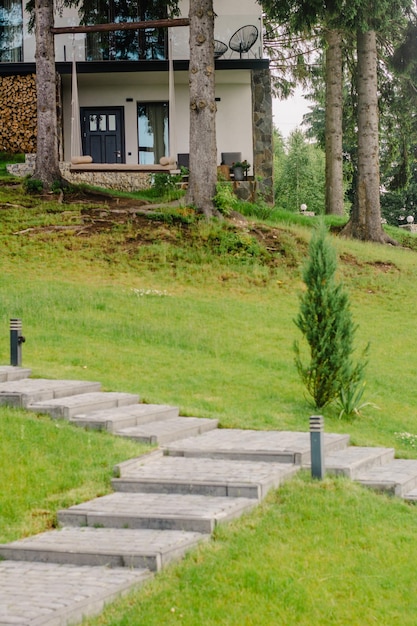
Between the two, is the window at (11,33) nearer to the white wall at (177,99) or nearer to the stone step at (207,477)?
the white wall at (177,99)

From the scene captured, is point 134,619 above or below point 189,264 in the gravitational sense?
below

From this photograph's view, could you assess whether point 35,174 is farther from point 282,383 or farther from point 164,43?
point 282,383

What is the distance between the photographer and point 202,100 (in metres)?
20.2

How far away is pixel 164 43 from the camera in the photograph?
28.7 metres

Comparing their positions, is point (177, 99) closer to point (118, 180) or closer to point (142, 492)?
point (118, 180)

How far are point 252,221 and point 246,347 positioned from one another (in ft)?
27.1

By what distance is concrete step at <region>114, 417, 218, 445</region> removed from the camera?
860cm

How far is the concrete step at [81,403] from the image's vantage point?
357 inches

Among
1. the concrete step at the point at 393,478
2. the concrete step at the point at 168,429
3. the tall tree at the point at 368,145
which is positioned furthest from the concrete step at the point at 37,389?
the tall tree at the point at 368,145

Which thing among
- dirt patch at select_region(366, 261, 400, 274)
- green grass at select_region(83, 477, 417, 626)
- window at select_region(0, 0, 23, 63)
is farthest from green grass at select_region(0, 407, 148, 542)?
window at select_region(0, 0, 23, 63)

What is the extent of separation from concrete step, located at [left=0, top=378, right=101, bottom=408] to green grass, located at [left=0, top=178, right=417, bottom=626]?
1.09 feet

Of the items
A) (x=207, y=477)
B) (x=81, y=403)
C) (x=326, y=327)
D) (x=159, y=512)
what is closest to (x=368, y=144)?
(x=326, y=327)

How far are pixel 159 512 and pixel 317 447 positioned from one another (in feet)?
4.80

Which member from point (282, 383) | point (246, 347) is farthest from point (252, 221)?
point (282, 383)
